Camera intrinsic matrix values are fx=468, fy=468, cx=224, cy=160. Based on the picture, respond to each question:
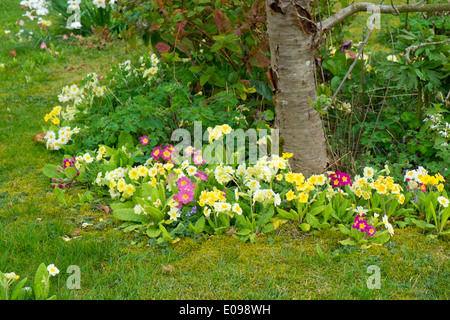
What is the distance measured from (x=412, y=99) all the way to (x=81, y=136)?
2.80m

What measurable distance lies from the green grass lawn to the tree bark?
0.58 metres

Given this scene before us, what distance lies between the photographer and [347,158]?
330 centimetres

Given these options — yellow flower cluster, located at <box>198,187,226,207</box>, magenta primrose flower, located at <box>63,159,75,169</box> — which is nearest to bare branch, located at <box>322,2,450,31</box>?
yellow flower cluster, located at <box>198,187,226,207</box>

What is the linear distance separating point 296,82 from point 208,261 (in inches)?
50.2

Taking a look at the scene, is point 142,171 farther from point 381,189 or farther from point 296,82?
point 381,189

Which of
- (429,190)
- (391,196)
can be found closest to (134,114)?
(391,196)

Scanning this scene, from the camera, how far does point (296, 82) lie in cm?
302

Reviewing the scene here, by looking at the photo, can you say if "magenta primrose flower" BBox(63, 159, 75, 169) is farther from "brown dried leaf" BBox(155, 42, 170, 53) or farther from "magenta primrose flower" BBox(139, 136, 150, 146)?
"brown dried leaf" BBox(155, 42, 170, 53)

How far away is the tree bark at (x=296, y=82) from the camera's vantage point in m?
2.92

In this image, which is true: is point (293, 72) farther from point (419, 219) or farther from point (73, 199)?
point (73, 199)

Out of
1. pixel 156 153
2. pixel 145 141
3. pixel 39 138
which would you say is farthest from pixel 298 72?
pixel 39 138

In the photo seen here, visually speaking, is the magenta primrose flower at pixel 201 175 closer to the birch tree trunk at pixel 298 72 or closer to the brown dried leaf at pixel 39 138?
the birch tree trunk at pixel 298 72

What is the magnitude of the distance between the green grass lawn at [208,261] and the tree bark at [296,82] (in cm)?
58

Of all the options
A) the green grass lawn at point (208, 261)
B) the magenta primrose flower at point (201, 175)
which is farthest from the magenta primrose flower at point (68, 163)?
the magenta primrose flower at point (201, 175)
